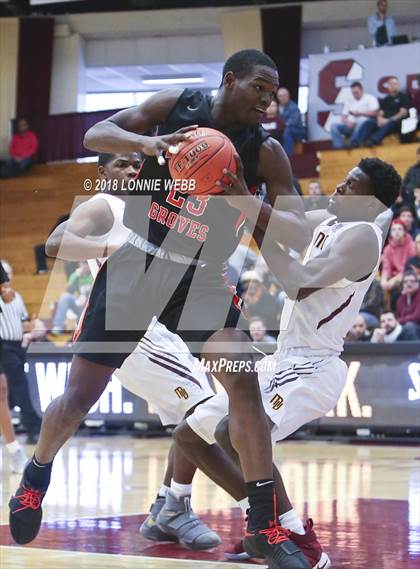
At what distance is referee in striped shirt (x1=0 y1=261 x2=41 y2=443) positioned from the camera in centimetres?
1167

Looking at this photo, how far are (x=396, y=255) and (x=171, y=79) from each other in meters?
12.1

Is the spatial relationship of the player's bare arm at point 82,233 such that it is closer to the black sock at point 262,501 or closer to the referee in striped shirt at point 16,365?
the black sock at point 262,501

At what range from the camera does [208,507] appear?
21.6ft

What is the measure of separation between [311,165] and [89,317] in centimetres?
1288

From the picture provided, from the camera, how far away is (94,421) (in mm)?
12203

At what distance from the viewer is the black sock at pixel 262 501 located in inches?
165

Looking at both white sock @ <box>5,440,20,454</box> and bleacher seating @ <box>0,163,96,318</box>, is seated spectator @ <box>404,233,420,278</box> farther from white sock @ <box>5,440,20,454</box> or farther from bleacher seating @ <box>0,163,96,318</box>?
bleacher seating @ <box>0,163,96,318</box>

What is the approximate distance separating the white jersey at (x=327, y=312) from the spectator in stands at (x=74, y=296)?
832 cm

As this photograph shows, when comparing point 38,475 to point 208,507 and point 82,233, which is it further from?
point 208,507

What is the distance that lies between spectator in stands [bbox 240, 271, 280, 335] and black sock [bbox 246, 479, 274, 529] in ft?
24.8

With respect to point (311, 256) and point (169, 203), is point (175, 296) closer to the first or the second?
point (169, 203)

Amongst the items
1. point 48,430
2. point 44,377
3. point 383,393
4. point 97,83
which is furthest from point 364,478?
point 97,83

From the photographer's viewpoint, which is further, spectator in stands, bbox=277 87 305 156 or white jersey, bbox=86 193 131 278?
spectator in stands, bbox=277 87 305 156

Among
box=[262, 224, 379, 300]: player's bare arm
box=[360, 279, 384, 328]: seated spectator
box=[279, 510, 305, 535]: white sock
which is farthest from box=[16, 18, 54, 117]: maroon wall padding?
box=[279, 510, 305, 535]: white sock
